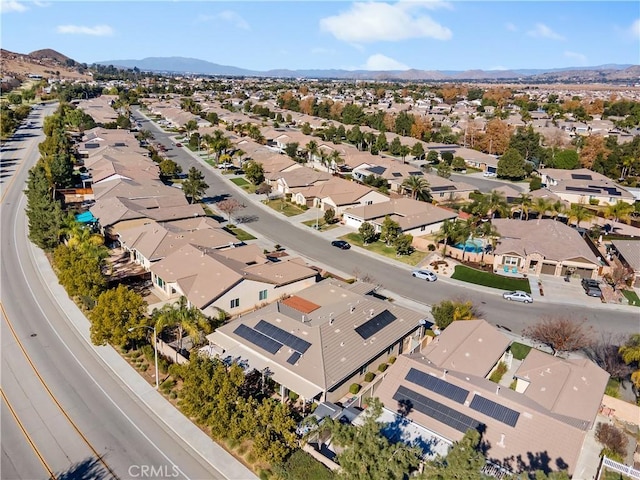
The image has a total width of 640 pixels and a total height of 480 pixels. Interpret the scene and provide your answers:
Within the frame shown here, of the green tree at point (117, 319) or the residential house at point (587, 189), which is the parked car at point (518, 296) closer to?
the green tree at point (117, 319)

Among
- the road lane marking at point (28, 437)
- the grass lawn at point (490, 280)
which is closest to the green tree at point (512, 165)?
the grass lawn at point (490, 280)

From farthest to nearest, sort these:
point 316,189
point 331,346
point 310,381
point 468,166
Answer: point 468,166 < point 316,189 < point 331,346 < point 310,381

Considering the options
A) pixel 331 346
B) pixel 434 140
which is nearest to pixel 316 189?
pixel 331 346

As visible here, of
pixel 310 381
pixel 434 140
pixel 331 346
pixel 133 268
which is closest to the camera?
pixel 310 381

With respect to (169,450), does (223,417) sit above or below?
above

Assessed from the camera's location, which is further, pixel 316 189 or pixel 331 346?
pixel 316 189

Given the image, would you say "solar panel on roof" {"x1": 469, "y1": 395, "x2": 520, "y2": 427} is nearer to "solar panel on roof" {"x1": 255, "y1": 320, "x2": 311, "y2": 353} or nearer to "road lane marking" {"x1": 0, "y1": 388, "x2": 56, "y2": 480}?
"solar panel on roof" {"x1": 255, "y1": 320, "x2": 311, "y2": 353}

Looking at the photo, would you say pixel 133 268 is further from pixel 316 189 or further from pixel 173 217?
pixel 316 189
